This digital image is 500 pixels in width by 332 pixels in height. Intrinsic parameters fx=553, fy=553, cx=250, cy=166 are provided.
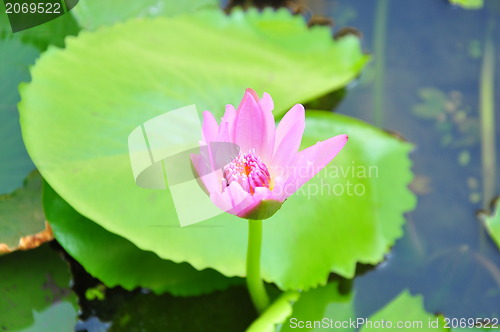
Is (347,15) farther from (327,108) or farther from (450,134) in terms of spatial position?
(450,134)

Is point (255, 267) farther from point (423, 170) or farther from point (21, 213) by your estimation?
point (423, 170)

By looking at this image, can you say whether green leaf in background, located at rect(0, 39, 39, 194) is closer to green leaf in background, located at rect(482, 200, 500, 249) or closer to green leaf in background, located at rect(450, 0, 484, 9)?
green leaf in background, located at rect(482, 200, 500, 249)

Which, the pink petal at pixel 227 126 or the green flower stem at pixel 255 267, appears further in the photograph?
the green flower stem at pixel 255 267

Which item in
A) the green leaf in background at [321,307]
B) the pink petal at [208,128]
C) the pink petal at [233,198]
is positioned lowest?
the green leaf in background at [321,307]

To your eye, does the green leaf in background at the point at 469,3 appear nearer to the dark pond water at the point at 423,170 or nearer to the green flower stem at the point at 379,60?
the dark pond water at the point at 423,170

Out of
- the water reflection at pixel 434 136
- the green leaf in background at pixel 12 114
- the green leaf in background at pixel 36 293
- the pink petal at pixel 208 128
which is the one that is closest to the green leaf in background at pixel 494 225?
the water reflection at pixel 434 136

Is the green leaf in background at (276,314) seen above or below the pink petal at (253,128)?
below

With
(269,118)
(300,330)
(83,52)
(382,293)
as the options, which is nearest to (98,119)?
(83,52)
